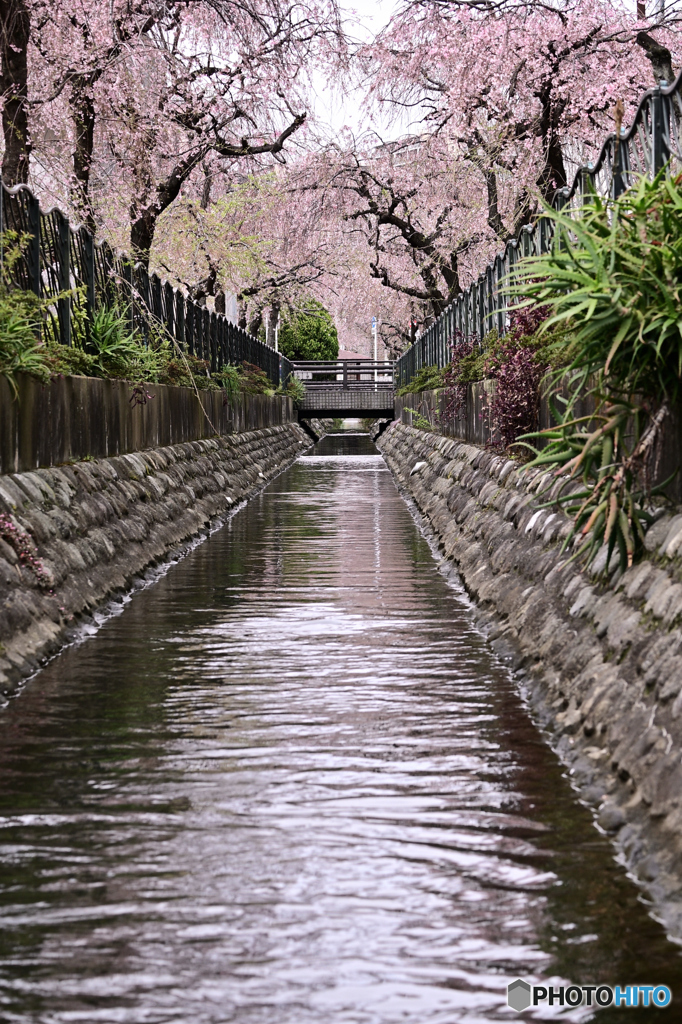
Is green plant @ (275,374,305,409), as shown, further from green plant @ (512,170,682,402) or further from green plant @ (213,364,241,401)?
green plant @ (512,170,682,402)

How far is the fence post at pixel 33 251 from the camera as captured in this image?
1272 cm

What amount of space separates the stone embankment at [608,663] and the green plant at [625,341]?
0.92 feet

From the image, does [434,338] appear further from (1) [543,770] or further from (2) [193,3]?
(1) [543,770]

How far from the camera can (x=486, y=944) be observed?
434 cm

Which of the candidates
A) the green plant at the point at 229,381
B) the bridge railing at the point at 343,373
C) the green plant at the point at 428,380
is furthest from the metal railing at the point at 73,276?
the bridge railing at the point at 343,373

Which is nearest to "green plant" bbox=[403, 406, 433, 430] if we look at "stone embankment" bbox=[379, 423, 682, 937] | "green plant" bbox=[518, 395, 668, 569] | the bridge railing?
"stone embankment" bbox=[379, 423, 682, 937]

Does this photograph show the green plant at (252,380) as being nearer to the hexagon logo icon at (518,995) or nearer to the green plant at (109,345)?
the green plant at (109,345)

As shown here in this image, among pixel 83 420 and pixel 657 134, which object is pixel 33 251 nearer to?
pixel 83 420

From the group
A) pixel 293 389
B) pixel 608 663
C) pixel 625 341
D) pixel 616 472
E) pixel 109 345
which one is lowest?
pixel 608 663

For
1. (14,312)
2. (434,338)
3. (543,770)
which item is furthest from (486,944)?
(434,338)

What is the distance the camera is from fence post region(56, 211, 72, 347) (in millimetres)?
13953

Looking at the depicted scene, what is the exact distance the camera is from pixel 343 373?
219 feet

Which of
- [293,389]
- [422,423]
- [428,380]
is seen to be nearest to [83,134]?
[422,423]

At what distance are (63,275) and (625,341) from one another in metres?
7.91
